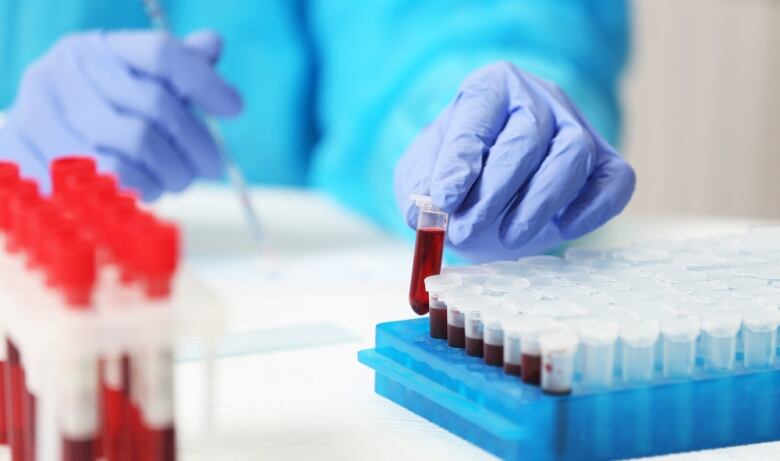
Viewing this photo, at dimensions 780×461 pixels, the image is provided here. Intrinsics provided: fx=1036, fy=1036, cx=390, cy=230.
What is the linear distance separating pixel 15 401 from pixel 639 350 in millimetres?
452

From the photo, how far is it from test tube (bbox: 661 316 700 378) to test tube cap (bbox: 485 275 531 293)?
13 centimetres

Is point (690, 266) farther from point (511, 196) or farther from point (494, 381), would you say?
point (494, 381)

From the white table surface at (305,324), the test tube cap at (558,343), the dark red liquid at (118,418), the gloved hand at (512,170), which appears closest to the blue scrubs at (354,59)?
the white table surface at (305,324)

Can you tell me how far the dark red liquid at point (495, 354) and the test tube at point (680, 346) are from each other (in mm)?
121

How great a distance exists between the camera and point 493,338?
2.58 ft

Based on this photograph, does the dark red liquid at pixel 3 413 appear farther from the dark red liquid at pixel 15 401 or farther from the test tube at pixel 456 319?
the test tube at pixel 456 319

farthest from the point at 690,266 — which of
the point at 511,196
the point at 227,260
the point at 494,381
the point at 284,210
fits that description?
the point at 284,210

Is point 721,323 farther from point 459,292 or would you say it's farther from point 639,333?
point 459,292

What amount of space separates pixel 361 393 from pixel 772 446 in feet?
1.12

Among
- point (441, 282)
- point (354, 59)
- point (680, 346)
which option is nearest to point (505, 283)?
point (441, 282)

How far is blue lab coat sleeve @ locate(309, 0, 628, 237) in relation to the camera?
1.63 m

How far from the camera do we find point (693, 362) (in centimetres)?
79

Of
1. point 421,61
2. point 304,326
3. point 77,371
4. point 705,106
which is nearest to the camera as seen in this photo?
point 77,371

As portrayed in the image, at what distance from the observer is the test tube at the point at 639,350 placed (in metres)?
0.76
